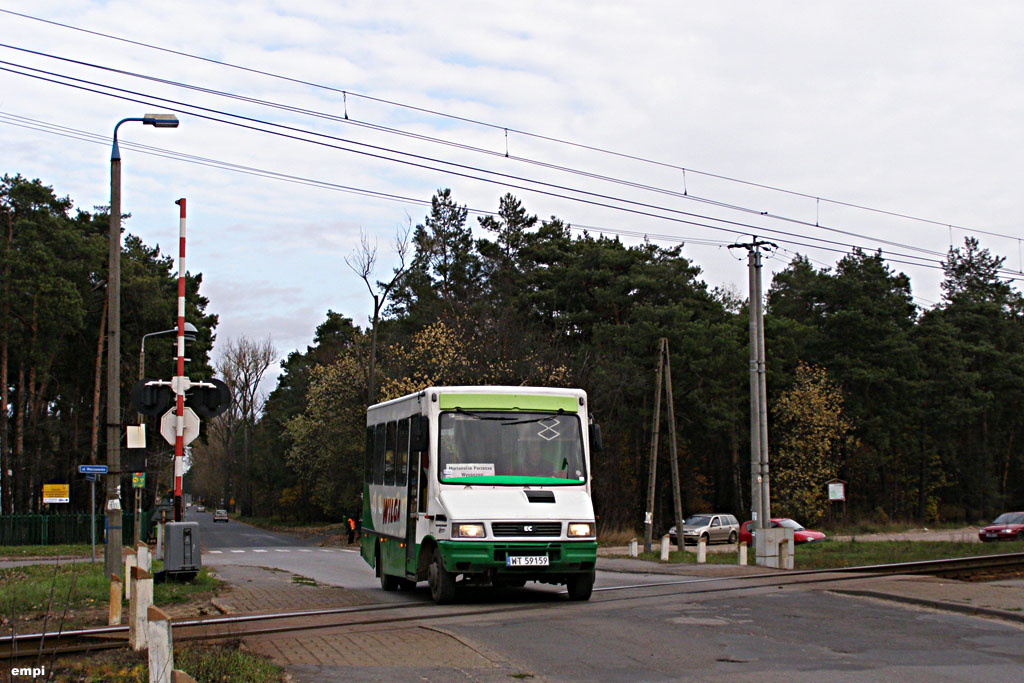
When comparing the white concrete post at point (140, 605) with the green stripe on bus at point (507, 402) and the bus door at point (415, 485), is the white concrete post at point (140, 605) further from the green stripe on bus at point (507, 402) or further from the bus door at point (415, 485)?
the green stripe on bus at point (507, 402)

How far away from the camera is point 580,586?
48.6ft

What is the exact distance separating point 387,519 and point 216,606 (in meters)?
3.75

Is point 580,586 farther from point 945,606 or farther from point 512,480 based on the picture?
point 945,606

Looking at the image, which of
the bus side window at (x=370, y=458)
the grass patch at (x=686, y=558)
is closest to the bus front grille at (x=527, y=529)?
the bus side window at (x=370, y=458)

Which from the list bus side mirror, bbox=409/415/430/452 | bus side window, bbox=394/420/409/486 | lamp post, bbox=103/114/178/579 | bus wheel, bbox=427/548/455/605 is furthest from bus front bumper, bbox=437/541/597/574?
lamp post, bbox=103/114/178/579

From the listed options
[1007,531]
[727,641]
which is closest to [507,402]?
[727,641]

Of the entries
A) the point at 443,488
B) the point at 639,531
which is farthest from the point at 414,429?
the point at 639,531

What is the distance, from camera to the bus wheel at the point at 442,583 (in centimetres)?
1429

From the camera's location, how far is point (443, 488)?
14.4 m

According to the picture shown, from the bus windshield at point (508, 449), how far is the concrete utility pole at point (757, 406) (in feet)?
33.5

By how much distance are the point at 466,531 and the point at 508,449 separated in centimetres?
153

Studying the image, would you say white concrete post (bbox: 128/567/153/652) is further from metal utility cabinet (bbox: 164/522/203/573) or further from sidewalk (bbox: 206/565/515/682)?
metal utility cabinet (bbox: 164/522/203/573)

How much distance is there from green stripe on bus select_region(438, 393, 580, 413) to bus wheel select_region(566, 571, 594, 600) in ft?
7.72

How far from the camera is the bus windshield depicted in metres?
14.6
